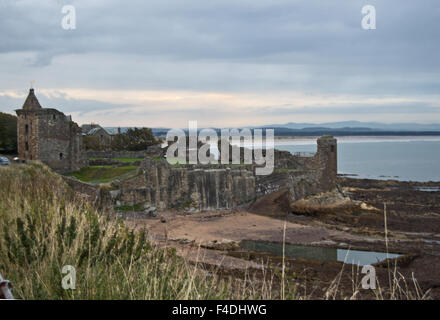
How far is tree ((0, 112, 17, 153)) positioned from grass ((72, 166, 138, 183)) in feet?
27.9

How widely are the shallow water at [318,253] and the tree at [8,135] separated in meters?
23.0

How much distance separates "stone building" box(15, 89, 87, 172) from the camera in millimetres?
33688

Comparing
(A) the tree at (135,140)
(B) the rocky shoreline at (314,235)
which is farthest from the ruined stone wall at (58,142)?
(A) the tree at (135,140)

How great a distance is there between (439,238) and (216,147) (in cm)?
2332

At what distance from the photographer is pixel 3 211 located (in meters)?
10.4

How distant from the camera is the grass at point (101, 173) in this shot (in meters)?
33.1

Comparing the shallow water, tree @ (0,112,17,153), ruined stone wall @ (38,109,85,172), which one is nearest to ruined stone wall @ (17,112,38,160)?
ruined stone wall @ (38,109,85,172)

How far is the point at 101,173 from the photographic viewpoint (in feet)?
113

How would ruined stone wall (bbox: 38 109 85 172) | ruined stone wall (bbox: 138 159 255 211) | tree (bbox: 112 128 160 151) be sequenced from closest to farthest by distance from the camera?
ruined stone wall (bbox: 138 159 255 211), ruined stone wall (bbox: 38 109 85 172), tree (bbox: 112 128 160 151)

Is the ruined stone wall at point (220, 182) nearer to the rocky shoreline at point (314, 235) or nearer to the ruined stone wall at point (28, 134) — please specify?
the rocky shoreline at point (314, 235)

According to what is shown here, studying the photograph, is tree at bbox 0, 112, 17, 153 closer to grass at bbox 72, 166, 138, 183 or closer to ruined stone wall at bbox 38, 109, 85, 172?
ruined stone wall at bbox 38, 109, 85, 172

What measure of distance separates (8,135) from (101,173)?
11511mm

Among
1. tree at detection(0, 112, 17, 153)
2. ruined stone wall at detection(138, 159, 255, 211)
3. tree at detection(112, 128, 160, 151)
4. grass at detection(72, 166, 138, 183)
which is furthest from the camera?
tree at detection(112, 128, 160, 151)

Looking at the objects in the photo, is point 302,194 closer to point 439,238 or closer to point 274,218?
point 274,218
